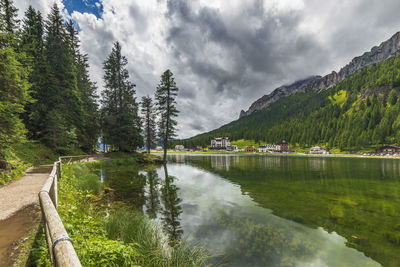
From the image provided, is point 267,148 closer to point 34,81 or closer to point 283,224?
point 283,224

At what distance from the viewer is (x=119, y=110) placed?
39.2 meters

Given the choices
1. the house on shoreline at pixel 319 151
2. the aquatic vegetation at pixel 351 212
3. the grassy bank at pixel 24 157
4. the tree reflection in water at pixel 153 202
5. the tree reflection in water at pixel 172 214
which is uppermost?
the grassy bank at pixel 24 157

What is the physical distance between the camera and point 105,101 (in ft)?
132

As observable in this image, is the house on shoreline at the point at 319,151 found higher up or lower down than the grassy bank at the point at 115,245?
lower down

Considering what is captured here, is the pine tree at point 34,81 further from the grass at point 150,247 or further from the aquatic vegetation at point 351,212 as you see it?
the aquatic vegetation at point 351,212

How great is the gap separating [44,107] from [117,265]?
30703 millimetres

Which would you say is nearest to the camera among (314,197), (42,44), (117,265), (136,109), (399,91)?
(117,265)

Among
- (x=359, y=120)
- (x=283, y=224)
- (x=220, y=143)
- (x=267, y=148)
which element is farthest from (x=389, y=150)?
(x=283, y=224)

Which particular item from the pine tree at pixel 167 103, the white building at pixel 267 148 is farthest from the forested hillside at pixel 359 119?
the pine tree at pixel 167 103

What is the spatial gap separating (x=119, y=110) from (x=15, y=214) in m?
36.5

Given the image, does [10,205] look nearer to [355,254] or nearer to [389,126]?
[355,254]

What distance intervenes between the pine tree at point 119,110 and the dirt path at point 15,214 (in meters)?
27.7

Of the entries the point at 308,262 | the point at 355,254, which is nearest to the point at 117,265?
the point at 308,262

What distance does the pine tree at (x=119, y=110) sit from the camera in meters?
36.8
